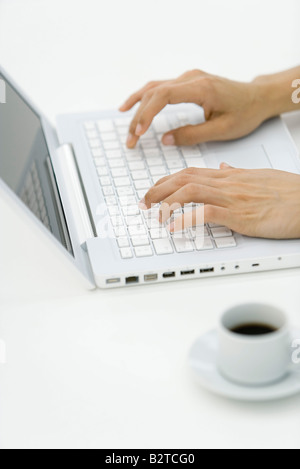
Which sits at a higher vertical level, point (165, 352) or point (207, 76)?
point (207, 76)

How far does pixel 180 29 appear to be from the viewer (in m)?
1.88

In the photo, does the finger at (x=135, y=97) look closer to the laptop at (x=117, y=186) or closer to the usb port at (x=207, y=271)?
the laptop at (x=117, y=186)

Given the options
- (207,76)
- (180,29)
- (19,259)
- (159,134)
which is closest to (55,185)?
(19,259)

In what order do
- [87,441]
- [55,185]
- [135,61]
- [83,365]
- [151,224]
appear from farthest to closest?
[135,61] → [55,185] → [151,224] → [83,365] → [87,441]

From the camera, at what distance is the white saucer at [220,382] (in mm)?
851

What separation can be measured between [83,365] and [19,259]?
30 centimetres

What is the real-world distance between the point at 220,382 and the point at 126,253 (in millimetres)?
303

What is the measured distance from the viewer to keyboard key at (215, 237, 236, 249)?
44.3 inches

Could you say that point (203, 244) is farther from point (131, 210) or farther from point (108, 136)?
point (108, 136)

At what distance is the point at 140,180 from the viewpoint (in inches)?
52.0

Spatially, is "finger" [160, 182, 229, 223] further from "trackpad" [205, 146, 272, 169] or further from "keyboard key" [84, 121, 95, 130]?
"keyboard key" [84, 121, 95, 130]

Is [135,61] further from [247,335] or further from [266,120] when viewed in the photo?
[247,335]

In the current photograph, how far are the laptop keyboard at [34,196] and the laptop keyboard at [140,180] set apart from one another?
0.38ft

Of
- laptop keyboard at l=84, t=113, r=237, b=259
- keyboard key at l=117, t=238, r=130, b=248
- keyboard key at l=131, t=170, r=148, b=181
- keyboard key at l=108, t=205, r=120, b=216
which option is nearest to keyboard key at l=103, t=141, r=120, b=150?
laptop keyboard at l=84, t=113, r=237, b=259
